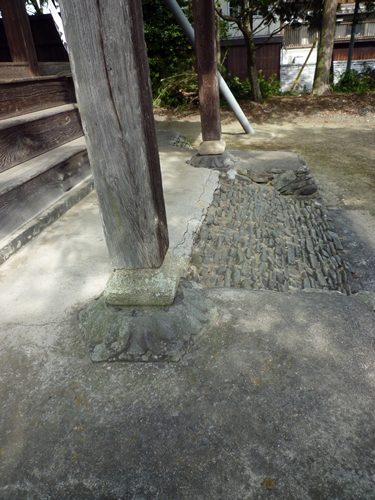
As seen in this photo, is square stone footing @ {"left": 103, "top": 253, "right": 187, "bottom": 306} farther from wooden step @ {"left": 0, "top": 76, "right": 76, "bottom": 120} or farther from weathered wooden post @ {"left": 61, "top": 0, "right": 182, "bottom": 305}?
wooden step @ {"left": 0, "top": 76, "right": 76, "bottom": 120}

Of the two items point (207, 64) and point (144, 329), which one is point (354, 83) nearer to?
point (207, 64)

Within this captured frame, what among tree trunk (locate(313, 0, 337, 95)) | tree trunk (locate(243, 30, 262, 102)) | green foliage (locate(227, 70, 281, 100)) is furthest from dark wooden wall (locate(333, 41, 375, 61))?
tree trunk (locate(243, 30, 262, 102))

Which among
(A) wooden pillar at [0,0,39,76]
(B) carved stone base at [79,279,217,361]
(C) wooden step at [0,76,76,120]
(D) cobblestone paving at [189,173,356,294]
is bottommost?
(D) cobblestone paving at [189,173,356,294]

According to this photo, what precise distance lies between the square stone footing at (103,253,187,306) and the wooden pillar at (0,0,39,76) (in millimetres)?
3108

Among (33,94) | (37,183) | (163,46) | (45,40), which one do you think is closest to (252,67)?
(163,46)

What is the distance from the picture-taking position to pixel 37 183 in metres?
3.04

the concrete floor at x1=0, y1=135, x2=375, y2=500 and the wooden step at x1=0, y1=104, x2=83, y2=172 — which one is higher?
the wooden step at x1=0, y1=104, x2=83, y2=172

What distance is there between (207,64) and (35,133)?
2209 mm

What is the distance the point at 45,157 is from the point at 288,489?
128 inches

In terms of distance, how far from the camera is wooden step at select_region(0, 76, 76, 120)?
3.12 meters

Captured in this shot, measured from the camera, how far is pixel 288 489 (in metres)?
1.15

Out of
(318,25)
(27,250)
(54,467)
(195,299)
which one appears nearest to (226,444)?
(54,467)

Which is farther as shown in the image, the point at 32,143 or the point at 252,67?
the point at 252,67

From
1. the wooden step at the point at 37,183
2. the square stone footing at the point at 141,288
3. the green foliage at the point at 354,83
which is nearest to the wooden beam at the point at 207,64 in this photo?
the wooden step at the point at 37,183
